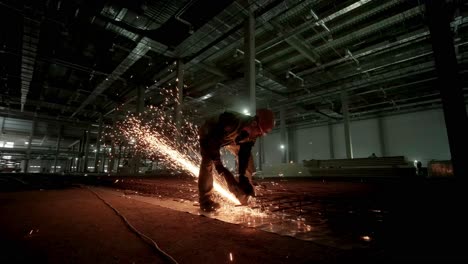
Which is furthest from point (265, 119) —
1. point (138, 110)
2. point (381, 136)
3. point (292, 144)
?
point (292, 144)

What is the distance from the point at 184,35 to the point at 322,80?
827 centimetres

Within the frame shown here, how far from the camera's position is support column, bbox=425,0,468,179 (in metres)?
4.38

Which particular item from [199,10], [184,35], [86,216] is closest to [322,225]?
[86,216]

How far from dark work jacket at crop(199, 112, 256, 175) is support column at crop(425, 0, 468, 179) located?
4402 mm

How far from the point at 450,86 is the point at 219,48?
7.68 metres

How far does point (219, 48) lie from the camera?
975 centimetres

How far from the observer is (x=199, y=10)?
8.28 m

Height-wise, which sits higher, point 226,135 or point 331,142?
point 331,142

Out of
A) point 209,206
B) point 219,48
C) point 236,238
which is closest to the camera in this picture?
point 236,238

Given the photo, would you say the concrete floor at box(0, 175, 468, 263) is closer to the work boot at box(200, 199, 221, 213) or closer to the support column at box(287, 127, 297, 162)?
the work boot at box(200, 199, 221, 213)

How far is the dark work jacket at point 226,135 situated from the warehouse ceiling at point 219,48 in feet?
18.7

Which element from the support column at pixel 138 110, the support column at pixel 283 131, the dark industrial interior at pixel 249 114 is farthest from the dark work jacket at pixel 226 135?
the support column at pixel 283 131

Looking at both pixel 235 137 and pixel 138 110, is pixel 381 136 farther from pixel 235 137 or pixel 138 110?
pixel 235 137

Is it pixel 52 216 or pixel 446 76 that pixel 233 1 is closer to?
pixel 446 76
